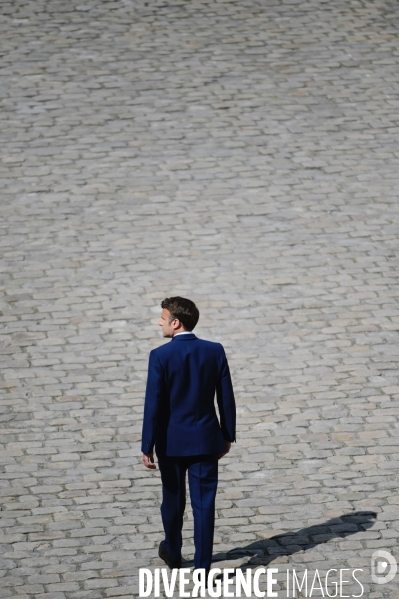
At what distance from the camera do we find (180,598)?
619cm

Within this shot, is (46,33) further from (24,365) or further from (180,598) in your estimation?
(180,598)

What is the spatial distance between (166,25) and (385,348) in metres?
8.28

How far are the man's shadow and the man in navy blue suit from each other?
50 cm

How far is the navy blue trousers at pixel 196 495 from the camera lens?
243 inches

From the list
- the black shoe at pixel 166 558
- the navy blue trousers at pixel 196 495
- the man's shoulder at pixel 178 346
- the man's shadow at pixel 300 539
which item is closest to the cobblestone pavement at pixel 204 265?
the man's shadow at pixel 300 539

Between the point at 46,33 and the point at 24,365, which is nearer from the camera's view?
the point at 24,365

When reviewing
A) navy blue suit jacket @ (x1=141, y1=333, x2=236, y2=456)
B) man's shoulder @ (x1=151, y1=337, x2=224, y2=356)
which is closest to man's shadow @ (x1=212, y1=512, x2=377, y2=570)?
navy blue suit jacket @ (x1=141, y1=333, x2=236, y2=456)

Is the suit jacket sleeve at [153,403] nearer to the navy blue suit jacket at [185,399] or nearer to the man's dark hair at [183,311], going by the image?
the navy blue suit jacket at [185,399]

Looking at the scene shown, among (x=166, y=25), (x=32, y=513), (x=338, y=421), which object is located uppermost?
(x=32, y=513)

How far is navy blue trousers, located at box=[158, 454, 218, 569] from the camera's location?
6.17m

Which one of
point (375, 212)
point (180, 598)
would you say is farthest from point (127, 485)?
point (375, 212)

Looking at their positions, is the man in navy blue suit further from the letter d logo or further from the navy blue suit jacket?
the letter d logo

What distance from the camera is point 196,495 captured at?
619 cm

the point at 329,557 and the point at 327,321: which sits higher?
the point at 329,557
